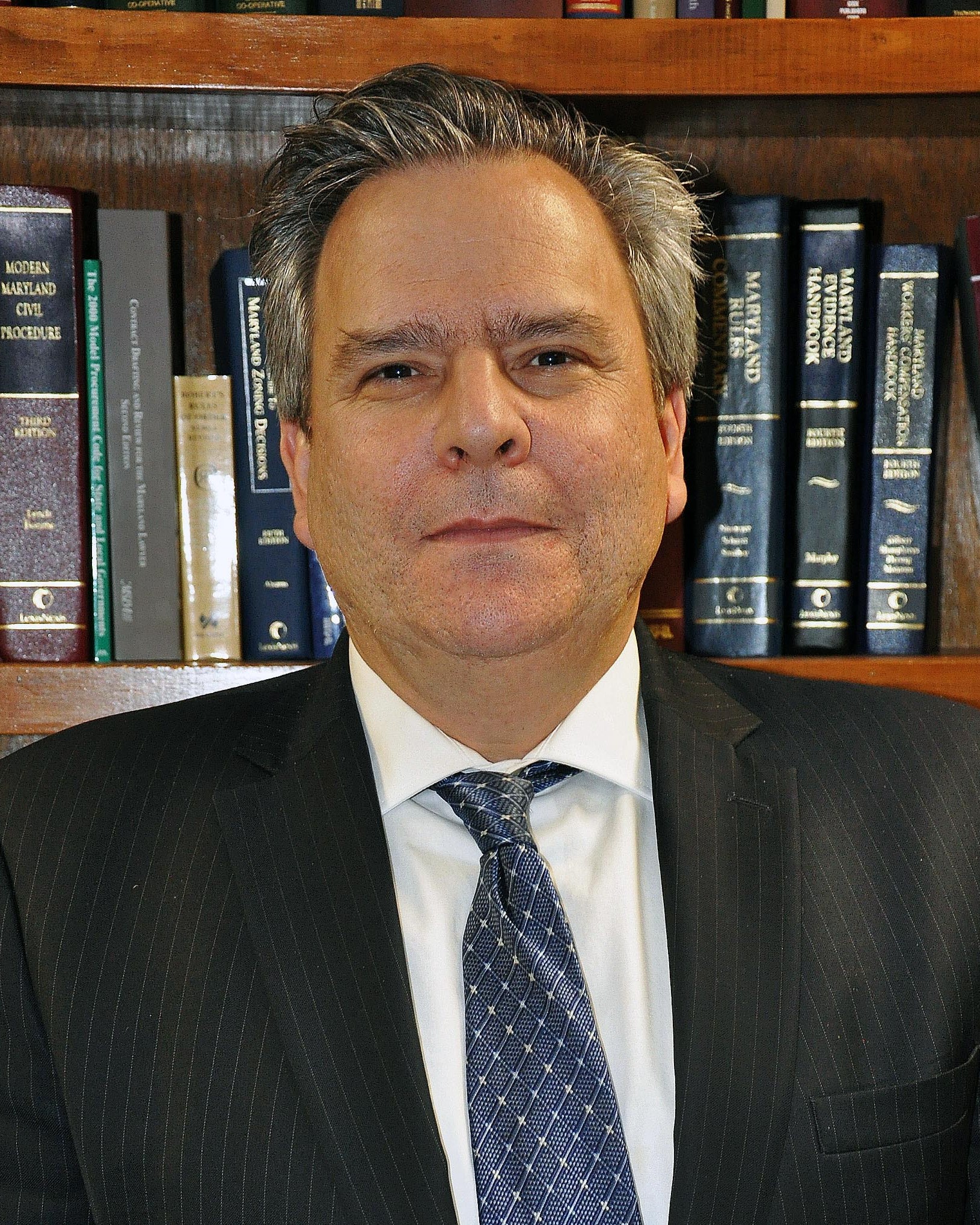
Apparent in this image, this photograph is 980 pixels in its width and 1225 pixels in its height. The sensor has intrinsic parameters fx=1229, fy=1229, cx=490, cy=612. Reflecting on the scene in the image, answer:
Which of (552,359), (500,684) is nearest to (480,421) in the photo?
(552,359)

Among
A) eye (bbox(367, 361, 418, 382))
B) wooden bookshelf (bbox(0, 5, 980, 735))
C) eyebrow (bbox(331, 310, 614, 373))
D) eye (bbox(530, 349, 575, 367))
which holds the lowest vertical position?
eye (bbox(367, 361, 418, 382))

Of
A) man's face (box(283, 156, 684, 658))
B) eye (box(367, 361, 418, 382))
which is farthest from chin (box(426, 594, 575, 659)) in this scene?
eye (box(367, 361, 418, 382))

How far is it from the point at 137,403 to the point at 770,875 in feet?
2.44

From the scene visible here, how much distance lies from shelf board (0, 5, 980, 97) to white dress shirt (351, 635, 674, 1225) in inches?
21.4

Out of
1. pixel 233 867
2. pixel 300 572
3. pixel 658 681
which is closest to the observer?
pixel 233 867

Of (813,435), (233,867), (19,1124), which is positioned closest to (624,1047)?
(233,867)

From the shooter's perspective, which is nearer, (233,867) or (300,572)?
(233,867)

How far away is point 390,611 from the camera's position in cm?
102

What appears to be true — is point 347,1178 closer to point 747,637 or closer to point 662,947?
point 662,947

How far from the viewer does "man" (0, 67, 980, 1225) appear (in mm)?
933

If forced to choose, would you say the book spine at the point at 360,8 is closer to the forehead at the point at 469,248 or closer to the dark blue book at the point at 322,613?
the forehead at the point at 469,248

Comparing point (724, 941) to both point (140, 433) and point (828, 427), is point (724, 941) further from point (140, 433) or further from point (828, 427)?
point (140, 433)

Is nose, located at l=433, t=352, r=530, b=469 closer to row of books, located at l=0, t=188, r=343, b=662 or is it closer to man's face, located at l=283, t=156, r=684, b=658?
man's face, located at l=283, t=156, r=684, b=658

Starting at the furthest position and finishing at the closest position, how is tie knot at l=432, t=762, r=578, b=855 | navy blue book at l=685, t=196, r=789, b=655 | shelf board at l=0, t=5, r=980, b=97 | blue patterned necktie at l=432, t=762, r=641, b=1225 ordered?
navy blue book at l=685, t=196, r=789, b=655
shelf board at l=0, t=5, r=980, b=97
tie knot at l=432, t=762, r=578, b=855
blue patterned necktie at l=432, t=762, r=641, b=1225
